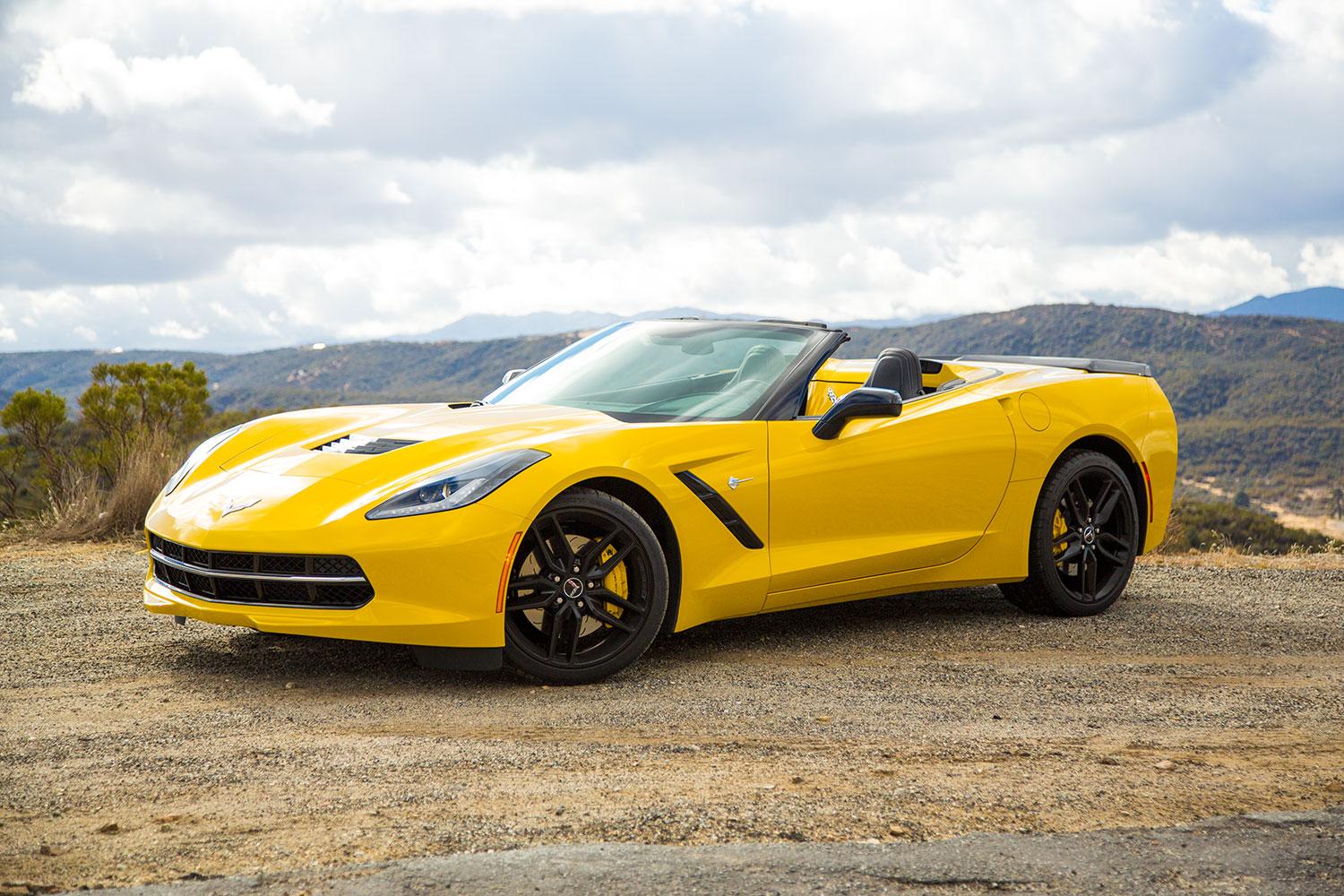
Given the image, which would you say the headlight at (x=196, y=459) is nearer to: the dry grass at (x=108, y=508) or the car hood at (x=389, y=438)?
the car hood at (x=389, y=438)

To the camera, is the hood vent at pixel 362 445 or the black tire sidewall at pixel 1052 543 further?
the black tire sidewall at pixel 1052 543

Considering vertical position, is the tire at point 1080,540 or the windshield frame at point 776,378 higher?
the windshield frame at point 776,378

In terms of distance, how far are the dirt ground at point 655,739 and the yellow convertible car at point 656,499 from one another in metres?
0.29

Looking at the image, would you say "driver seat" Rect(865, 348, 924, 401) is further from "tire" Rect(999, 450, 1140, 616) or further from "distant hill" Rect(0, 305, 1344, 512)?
"distant hill" Rect(0, 305, 1344, 512)

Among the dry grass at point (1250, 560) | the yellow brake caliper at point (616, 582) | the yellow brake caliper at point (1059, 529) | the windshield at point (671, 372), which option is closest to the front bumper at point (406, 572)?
the yellow brake caliper at point (616, 582)

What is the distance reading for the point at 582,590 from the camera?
4574mm

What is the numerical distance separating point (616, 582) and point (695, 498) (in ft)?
1.51

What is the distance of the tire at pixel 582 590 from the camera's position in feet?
14.8

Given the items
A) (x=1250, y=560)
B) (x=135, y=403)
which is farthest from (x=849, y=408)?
(x=135, y=403)

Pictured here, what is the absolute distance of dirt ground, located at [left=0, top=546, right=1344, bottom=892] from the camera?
10.1 ft

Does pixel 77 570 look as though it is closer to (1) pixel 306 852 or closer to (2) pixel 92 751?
(2) pixel 92 751

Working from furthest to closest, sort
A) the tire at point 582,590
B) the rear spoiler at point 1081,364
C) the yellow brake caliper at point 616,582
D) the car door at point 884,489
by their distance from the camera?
the rear spoiler at point 1081,364, the car door at point 884,489, the yellow brake caliper at point 616,582, the tire at point 582,590

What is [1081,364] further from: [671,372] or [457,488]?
[457,488]

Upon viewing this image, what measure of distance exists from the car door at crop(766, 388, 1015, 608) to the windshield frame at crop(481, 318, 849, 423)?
0.33ft
